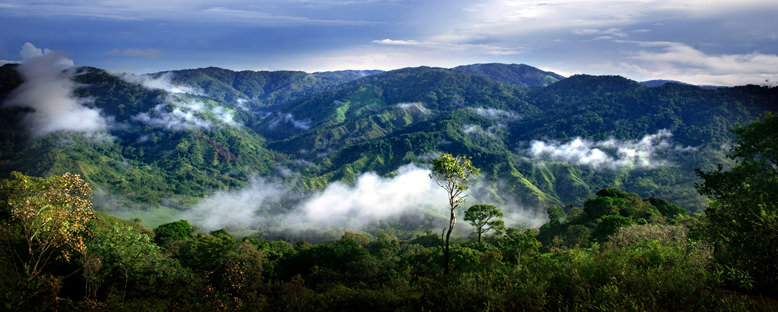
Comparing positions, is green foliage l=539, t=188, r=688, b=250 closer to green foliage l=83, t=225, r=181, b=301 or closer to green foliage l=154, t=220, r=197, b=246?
green foliage l=83, t=225, r=181, b=301

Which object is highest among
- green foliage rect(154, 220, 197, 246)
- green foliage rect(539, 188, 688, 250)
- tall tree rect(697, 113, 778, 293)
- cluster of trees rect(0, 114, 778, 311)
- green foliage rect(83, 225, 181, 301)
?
tall tree rect(697, 113, 778, 293)

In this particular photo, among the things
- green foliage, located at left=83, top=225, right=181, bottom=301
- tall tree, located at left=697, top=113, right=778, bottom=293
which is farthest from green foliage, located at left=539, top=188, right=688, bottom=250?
green foliage, located at left=83, top=225, right=181, bottom=301

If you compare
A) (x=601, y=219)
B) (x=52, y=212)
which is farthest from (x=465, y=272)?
(x=601, y=219)

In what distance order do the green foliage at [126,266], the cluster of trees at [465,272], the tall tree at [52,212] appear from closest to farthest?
the cluster of trees at [465,272] → the tall tree at [52,212] → the green foliage at [126,266]

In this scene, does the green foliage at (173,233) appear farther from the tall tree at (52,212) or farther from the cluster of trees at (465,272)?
the tall tree at (52,212)

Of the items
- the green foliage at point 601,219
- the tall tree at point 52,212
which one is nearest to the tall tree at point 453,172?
the tall tree at point 52,212

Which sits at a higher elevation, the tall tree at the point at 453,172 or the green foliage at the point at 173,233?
the tall tree at the point at 453,172

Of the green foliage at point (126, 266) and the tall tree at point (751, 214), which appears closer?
the tall tree at point (751, 214)

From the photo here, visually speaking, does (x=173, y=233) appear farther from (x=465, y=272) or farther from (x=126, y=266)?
(x=465, y=272)
